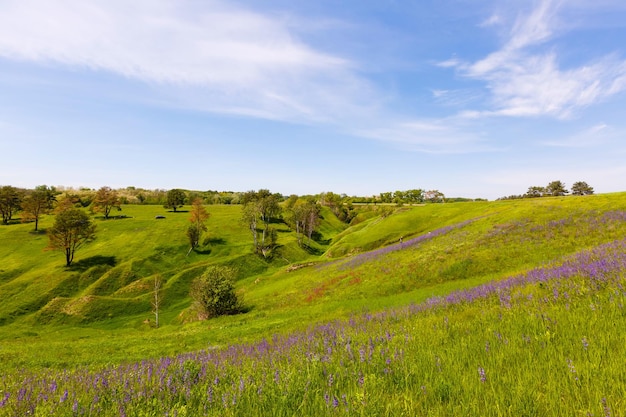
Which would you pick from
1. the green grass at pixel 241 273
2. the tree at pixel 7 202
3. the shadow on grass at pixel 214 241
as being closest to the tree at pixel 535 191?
the green grass at pixel 241 273

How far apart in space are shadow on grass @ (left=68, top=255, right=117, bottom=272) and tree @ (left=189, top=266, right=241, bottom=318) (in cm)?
5584

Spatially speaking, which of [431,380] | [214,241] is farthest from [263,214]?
[431,380]

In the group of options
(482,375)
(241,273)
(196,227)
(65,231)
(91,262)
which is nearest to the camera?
(482,375)

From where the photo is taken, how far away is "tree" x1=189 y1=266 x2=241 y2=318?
123ft

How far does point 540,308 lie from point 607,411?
4731 mm

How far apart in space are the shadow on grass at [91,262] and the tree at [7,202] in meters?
60.7

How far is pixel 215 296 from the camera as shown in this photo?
3741cm

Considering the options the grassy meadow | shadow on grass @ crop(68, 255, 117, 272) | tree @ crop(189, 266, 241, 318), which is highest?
the grassy meadow

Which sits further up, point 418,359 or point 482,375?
point 482,375

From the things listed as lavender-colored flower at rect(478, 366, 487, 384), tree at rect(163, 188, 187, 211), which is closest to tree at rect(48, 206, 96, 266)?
tree at rect(163, 188, 187, 211)

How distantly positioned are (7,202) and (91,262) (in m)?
65.9

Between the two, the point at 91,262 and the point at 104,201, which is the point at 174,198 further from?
the point at 91,262

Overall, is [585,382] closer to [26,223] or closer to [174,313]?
[174,313]

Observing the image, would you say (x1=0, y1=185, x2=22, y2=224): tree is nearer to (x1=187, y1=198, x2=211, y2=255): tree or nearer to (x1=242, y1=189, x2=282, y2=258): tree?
(x1=187, y1=198, x2=211, y2=255): tree
